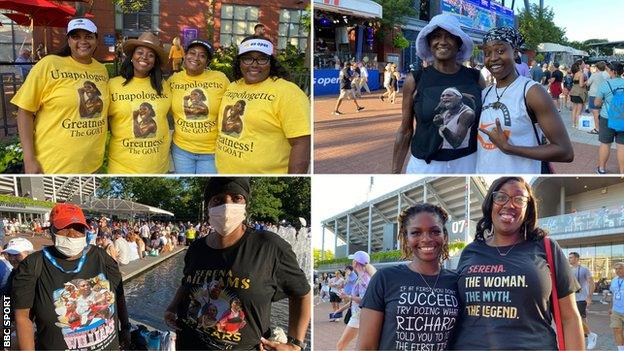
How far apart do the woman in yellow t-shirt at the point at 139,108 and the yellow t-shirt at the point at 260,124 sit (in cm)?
44

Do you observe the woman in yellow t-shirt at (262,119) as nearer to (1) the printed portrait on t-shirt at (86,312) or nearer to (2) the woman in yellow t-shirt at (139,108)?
(2) the woman in yellow t-shirt at (139,108)

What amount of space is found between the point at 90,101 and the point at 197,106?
67 centimetres

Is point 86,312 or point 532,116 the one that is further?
point 86,312

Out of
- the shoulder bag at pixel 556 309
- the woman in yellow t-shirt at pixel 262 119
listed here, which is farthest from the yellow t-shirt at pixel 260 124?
the shoulder bag at pixel 556 309

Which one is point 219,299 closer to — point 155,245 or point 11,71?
point 155,245

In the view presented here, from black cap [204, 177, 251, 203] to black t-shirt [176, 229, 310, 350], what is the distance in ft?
0.76

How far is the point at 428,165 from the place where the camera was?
2.94 meters

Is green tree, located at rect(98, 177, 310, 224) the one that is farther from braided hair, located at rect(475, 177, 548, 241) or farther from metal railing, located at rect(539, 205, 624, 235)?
metal railing, located at rect(539, 205, 624, 235)

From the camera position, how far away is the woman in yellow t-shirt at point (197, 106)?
3543 mm

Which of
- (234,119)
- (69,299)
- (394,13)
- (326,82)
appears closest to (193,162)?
(234,119)

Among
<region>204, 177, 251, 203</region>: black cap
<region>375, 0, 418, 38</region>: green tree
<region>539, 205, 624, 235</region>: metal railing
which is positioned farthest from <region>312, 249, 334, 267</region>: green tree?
<region>375, 0, 418, 38</region>: green tree

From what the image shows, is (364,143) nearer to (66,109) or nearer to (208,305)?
(66,109)

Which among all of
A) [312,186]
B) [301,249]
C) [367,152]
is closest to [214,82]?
[312,186]

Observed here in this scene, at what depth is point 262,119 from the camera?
3.31 metres
